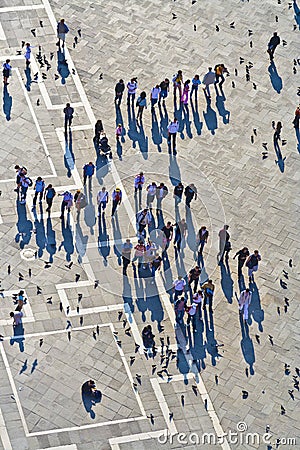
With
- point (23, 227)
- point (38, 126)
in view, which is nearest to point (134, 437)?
point (23, 227)

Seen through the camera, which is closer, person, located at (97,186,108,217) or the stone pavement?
the stone pavement

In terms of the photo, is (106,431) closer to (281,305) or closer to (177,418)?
(177,418)

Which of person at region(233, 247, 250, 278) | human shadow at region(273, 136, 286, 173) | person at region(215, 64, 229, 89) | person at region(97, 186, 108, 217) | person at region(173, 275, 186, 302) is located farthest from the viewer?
person at region(215, 64, 229, 89)

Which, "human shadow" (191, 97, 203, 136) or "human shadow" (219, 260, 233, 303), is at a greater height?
"human shadow" (191, 97, 203, 136)

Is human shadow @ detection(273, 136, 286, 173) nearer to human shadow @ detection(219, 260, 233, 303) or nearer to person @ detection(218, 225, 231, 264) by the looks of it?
person @ detection(218, 225, 231, 264)

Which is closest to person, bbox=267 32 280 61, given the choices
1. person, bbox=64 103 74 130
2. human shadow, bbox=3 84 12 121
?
person, bbox=64 103 74 130

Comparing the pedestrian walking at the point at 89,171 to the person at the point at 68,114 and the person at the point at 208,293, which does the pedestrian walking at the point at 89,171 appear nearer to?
the person at the point at 68,114

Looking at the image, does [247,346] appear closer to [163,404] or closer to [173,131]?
[163,404]
